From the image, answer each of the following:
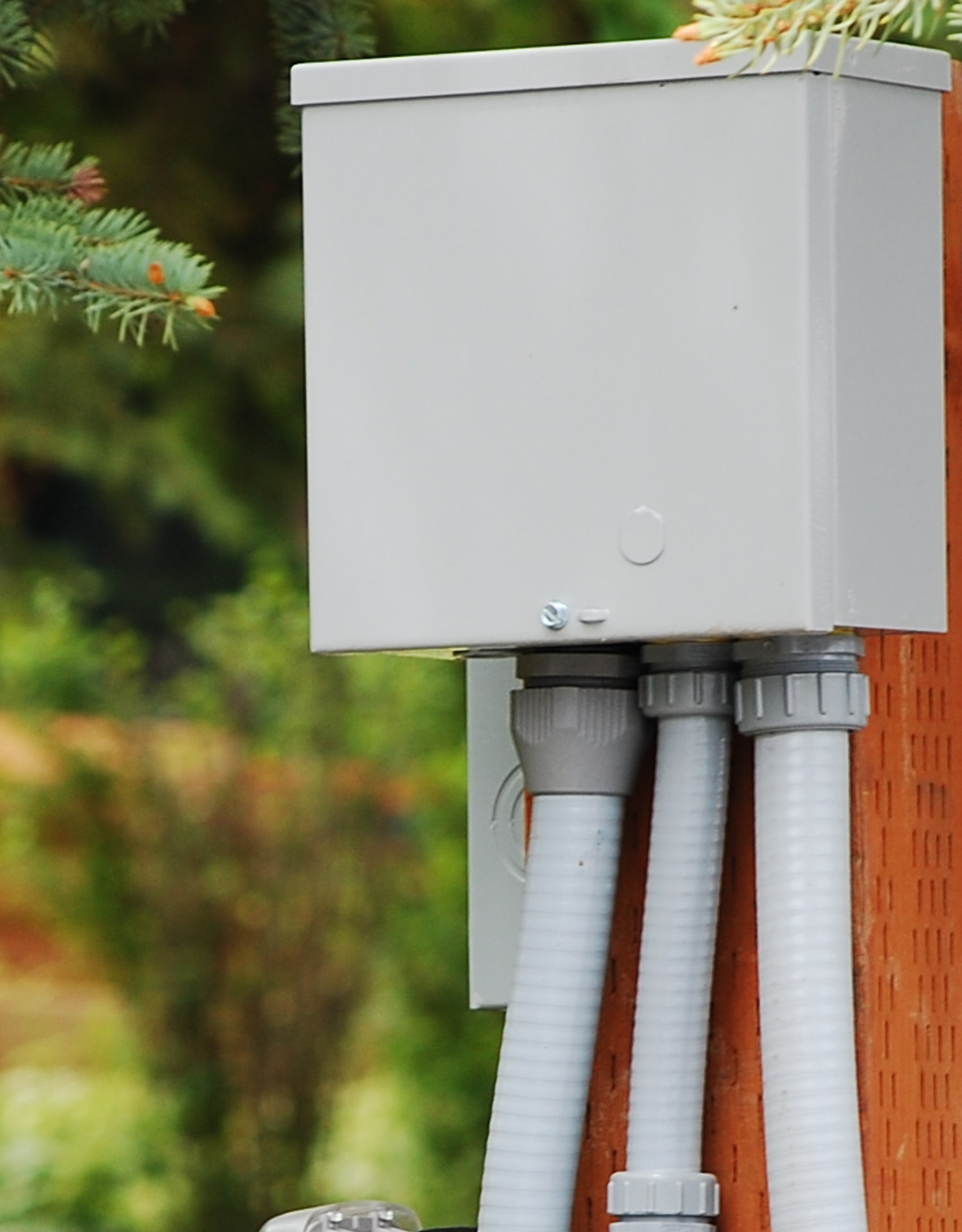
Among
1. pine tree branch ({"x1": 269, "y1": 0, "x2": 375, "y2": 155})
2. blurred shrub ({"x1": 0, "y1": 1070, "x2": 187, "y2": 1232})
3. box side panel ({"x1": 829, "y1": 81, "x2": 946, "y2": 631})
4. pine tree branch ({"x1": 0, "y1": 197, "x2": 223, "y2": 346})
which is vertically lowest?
blurred shrub ({"x1": 0, "y1": 1070, "x2": 187, "y2": 1232})

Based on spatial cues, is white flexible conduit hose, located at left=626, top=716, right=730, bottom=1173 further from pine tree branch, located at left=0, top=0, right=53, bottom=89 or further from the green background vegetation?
the green background vegetation

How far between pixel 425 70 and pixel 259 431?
2.87m

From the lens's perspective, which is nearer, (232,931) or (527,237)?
(527,237)

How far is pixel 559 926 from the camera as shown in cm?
118

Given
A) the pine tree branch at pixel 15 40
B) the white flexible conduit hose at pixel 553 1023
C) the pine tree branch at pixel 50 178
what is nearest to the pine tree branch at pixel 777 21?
the white flexible conduit hose at pixel 553 1023

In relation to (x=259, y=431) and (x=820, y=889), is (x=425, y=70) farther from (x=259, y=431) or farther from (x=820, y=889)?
(x=259, y=431)

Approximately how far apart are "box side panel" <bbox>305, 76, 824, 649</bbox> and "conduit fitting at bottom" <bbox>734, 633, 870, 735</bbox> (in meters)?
0.07

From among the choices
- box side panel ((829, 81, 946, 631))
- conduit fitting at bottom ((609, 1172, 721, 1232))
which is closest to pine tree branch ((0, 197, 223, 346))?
box side panel ((829, 81, 946, 631))

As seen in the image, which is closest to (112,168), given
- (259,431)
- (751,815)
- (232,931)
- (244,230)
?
(244,230)

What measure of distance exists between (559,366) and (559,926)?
323 mm

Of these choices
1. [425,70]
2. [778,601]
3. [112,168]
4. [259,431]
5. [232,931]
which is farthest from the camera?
[232,931]

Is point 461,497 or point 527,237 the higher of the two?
point 527,237

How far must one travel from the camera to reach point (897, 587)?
3.67 feet

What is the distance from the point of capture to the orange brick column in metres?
1.15
